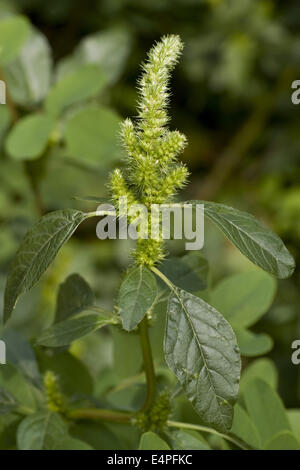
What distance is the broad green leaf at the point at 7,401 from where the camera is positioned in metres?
0.91

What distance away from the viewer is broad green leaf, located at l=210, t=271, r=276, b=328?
112cm

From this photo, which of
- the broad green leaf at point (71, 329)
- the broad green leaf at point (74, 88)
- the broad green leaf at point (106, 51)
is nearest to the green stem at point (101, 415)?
the broad green leaf at point (71, 329)

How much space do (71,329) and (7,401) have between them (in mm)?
176

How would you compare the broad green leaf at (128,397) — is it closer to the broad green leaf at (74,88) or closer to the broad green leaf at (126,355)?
the broad green leaf at (126,355)

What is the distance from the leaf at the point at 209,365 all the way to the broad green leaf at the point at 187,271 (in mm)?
109

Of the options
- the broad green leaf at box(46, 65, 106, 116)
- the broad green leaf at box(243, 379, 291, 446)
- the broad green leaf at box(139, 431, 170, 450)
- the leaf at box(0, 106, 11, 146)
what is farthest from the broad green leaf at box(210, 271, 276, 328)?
the leaf at box(0, 106, 11, 146)

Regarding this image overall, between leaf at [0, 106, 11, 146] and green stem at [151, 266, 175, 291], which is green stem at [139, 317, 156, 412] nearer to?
green stem at [151, 266, 175, 291]

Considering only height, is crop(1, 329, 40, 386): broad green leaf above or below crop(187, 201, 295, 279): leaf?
below

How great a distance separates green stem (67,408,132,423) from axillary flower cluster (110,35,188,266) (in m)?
0.24

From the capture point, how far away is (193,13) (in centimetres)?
269

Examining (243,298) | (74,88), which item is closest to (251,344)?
(243,298)

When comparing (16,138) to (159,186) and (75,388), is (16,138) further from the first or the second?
(159,186)

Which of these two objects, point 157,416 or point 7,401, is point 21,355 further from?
point 157,416

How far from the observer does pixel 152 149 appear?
730mm
